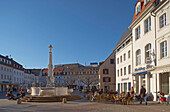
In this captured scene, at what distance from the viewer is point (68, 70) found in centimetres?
9569

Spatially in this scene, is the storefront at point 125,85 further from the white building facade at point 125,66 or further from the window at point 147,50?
the window at point 147,50

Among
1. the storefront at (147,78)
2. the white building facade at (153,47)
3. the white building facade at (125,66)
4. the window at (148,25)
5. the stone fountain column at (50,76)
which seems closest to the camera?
the white building facade at (153,47)

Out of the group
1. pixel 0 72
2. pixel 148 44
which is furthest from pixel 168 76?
pixel 0 72

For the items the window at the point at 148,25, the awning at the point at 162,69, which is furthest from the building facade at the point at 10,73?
the awning at the point at 162,69

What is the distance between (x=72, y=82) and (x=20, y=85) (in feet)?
73.2

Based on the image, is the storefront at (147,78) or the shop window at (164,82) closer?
the shop window at (164,82)

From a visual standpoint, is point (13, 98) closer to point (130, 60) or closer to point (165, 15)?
point (130, 60)

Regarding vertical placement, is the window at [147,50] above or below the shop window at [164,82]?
above

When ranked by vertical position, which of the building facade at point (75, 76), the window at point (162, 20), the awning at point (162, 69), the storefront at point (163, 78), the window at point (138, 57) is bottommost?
the building facade at point (75, 76)

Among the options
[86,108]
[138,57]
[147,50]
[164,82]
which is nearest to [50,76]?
[138,57]

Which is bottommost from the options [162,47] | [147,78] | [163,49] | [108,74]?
[108,74]

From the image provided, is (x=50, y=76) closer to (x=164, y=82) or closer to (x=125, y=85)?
(x=125, y=85)

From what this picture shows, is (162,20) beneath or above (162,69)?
above

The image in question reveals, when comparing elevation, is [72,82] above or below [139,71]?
below
